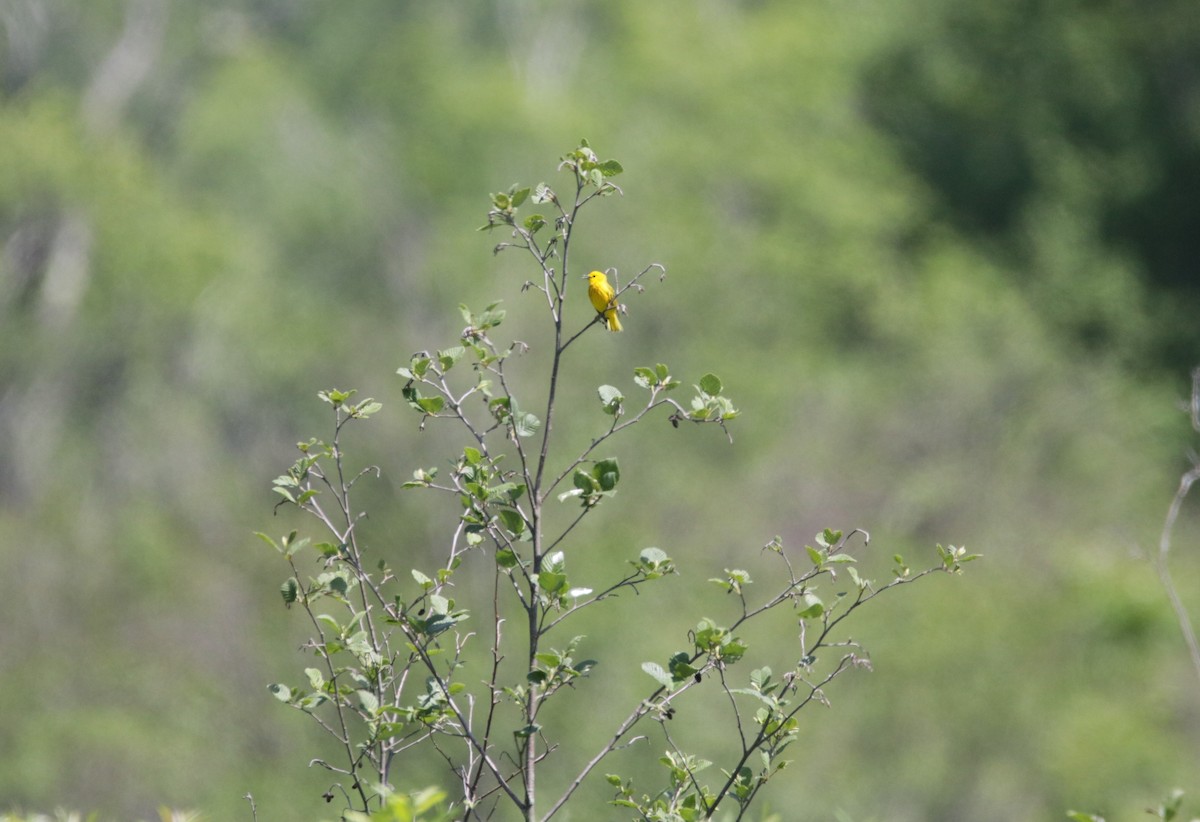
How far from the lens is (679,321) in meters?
22.8

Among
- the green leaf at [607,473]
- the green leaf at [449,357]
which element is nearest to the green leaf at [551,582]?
the green leaf at [607,473]

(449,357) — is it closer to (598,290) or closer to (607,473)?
(607,473)

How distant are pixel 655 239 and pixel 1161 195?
1297 cm

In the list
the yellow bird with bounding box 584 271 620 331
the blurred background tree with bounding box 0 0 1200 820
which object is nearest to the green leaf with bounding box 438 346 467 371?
the yellow bird with bounding box 584 271 620 331

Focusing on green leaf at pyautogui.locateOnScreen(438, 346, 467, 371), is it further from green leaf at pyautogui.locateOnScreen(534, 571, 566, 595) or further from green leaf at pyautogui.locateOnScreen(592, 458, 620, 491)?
green leaf at pyautogui.locateOnScreen(534, 571, 566, 595)

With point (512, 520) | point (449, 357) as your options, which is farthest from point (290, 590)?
point (449, 357)

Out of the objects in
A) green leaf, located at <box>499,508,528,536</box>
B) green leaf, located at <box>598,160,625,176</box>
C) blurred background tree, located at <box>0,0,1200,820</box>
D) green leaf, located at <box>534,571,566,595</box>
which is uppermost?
blurred background tree, located at <box>0,0,1200,820</box>

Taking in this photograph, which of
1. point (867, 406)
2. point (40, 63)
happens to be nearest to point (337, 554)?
point (867, 406)

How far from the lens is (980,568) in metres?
17.7

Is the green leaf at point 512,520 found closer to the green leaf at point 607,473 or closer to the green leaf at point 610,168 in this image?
the green leaf at point 607,473

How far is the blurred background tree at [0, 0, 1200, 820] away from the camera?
15.3 metres

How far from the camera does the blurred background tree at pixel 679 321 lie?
50.2 ft

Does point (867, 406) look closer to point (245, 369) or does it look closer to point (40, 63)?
point (245, 369)

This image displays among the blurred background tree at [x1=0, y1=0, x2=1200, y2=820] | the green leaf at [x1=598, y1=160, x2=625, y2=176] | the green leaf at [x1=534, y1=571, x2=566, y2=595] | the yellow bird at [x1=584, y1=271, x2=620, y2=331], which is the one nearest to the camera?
the green leaf at [x1=534, y1=571, x2=566, y2=595]
